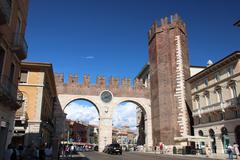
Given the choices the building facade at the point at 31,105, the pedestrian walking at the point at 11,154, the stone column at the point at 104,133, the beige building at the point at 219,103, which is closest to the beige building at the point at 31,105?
the building facade at the point at 31,105

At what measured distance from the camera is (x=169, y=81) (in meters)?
38.2

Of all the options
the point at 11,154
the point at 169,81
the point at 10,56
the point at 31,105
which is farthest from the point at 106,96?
the point at 11,154

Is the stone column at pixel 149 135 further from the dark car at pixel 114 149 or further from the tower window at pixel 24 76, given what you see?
the tower window at pixel 24 76

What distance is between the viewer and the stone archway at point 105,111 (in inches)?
1612

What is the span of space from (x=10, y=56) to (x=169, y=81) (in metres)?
27.7

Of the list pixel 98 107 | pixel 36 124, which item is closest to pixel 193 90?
pixel 98 107

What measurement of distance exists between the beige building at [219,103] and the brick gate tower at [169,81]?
84.4 inches

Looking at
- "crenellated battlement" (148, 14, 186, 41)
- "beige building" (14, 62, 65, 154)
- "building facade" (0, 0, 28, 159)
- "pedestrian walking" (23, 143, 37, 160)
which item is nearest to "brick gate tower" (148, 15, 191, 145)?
"crenellated battlement" (148, 14, 186, 41)

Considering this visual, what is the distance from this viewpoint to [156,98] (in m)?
39.9

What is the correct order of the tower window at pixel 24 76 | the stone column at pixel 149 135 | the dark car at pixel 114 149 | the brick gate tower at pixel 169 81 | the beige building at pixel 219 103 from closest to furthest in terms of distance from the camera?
the tower window at pixel 24 76 → the beige building at pixel 219 103 → the dark car at pixel 114 149 → the brick gate tower at pixel 169 81 → the stone column at pixel 149 135

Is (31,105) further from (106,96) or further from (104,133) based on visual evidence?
(106,96)

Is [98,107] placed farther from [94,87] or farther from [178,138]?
[178,138]

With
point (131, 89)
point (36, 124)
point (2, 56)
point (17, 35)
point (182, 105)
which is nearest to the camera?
point (2, 56)

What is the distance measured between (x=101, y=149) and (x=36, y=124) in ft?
67.6
